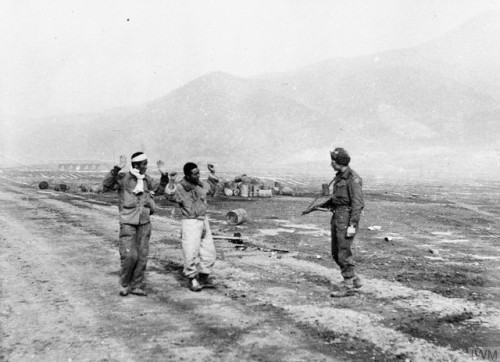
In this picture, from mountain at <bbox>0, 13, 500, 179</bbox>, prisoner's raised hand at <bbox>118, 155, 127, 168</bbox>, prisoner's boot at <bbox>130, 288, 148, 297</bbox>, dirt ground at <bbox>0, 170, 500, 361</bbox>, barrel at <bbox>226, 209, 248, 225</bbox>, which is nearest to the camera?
dirt ground at <bbox>0, 170, 500, 361</bbox>

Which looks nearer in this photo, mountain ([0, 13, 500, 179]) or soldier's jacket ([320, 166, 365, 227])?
soldier's jacket ([320, 166, 365, 227])

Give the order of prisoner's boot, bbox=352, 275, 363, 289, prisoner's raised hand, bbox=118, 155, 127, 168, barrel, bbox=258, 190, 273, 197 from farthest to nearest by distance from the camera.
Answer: barrel, bbox=258, 190, 273, 197 → prisoner's boot, bbox=352, 275, 363, 289 → prisoner's raised hand, bbox=118, 155, 127, 168

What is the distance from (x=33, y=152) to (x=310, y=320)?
147977mm

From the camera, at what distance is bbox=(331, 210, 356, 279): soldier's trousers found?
6.75 metres

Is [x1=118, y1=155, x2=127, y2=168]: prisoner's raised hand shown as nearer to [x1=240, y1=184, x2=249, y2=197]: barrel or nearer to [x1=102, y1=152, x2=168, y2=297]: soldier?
[x1=102, y1=152, x2=168, y2=297]: soldier

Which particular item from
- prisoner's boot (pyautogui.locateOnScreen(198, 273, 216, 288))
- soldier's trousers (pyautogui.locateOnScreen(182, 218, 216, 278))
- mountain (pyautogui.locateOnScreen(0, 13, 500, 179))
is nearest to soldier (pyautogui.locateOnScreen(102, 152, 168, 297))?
soldier's trousers (pyautogui.locateOnScreen(182, 218, 216, 278))

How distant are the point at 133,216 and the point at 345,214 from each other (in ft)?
10.2

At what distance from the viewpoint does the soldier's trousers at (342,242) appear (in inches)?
266

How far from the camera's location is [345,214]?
6809 millimetres

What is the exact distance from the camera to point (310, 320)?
5.69 m

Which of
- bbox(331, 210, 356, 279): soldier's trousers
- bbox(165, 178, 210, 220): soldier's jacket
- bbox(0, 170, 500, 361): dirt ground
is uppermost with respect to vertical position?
bbox(165, 178, 210, 220): soldier's jacket

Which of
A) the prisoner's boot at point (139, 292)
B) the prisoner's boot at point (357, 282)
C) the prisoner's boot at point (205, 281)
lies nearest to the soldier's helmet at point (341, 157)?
the prisoner's boot at point (357, 282)

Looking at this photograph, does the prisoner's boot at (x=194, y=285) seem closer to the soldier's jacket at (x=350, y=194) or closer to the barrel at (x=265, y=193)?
the soldier's jacket at (x=350, y=194)

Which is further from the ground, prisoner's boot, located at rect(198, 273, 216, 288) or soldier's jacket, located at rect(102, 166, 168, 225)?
soldier's jacket, located at rect(102, 166, 168, 225)
